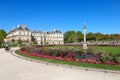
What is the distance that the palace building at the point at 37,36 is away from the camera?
92438 millimetres

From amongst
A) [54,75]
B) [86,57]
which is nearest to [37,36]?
[86,57]

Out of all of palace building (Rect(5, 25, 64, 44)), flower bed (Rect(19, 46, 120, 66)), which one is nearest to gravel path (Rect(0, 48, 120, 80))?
flower bed (Rect(19, 46, 120, 66))

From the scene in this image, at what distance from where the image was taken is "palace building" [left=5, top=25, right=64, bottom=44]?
303ft

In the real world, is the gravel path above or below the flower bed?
below

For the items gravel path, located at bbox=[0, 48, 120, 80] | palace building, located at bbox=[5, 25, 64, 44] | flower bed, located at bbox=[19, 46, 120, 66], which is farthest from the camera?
Answer: palace building, located at bbox=[5, 25, 64, 44]

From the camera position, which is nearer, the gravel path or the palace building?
the gravel path

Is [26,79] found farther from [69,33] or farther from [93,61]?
[69,33]

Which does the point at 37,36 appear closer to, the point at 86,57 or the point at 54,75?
the point at 86,57

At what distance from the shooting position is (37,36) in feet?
349

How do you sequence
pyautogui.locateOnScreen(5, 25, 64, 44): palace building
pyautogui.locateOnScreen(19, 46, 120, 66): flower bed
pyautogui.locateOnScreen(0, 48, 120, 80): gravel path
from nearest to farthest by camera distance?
pyautogui.locateOnScreen(0, 48, 120, 80): gravel path
pyautogui.locateOnScreen(19, 46, 120, 66): flower bed
pyautogui.locateOnScreen(5, 25, 64, 44): palace building

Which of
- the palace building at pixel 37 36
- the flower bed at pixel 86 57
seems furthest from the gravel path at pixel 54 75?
the palace building at pixel 37 36

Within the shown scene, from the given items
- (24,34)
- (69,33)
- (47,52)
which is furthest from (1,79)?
(69,33)

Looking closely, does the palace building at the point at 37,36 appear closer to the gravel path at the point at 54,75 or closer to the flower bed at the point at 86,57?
the flower bed at the point at 86,57

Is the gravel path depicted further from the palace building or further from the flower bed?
the palace building
